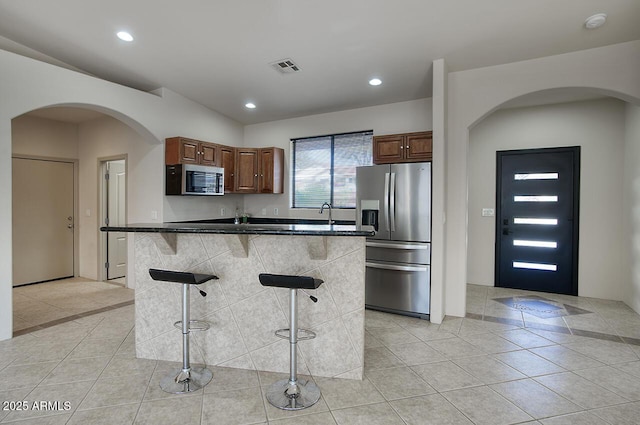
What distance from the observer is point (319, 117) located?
18.3 ft

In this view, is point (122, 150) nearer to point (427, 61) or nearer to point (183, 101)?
point (183, 101)

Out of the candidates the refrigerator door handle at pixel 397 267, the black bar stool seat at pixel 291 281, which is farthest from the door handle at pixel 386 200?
the black bar stool seat at pixel 291 281

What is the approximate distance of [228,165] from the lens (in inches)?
213

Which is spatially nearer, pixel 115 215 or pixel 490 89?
pixel 490 89

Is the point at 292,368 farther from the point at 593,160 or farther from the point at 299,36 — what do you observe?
the point at 593,160

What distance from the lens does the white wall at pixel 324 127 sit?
4.87 metres

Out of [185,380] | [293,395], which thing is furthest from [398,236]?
[185,380]

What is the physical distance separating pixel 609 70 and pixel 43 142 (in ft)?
25.3

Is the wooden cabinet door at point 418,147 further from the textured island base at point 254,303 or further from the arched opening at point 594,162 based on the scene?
the textured island base at point 254,303

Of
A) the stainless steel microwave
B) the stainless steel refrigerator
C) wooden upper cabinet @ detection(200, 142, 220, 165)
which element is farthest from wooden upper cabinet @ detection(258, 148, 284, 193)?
the stainless steel refrigerator

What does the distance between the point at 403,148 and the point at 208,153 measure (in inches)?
112

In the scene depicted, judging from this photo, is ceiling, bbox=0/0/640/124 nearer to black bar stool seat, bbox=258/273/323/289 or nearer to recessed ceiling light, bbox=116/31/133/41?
recessed ceiling light, bbox=116/31/133/41

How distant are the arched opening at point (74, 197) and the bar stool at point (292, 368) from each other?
3.20 meters

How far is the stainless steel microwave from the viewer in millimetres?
4480
